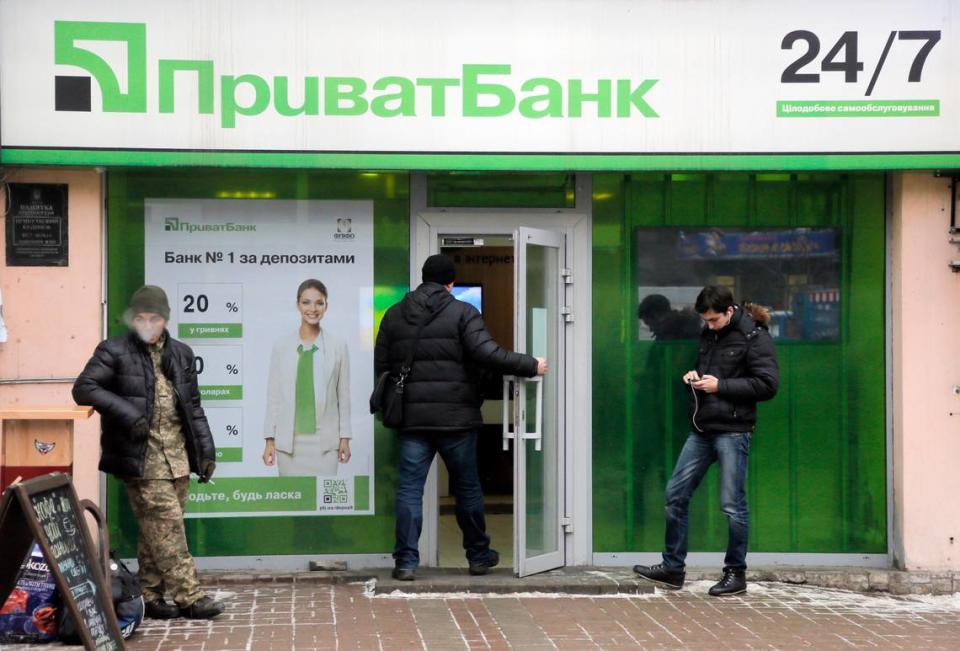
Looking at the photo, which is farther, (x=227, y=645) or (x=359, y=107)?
(x=359, y=107)

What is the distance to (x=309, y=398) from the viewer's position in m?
8.35

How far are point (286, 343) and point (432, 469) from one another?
1.26 metres

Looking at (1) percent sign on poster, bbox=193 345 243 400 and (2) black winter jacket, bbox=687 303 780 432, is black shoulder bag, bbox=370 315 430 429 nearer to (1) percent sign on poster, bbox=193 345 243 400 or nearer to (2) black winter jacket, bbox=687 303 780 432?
(1) percent sign on poster, bbox=193 345 243 400

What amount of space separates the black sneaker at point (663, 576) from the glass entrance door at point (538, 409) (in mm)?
612

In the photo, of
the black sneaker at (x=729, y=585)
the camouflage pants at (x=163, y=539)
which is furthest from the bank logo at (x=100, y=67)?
the black sneaker at (x=729, y=585)

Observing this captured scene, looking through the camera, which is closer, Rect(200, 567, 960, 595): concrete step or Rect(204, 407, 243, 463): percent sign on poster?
Rect(200, 567, 960, 595): concrete step

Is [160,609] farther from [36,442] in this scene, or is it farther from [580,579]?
[580,579]

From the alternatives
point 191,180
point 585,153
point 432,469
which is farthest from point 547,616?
point 191,180

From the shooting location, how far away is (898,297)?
27.6 ft

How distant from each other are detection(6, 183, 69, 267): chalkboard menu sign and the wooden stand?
→ 4.46 feet

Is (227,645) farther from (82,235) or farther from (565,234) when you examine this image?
(565,234)

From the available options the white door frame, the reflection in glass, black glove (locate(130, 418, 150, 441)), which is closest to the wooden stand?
black glove (locate(130, 418, 150, 441))

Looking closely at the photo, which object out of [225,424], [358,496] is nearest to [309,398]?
[225,424]

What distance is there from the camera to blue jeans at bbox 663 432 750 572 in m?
7.82
